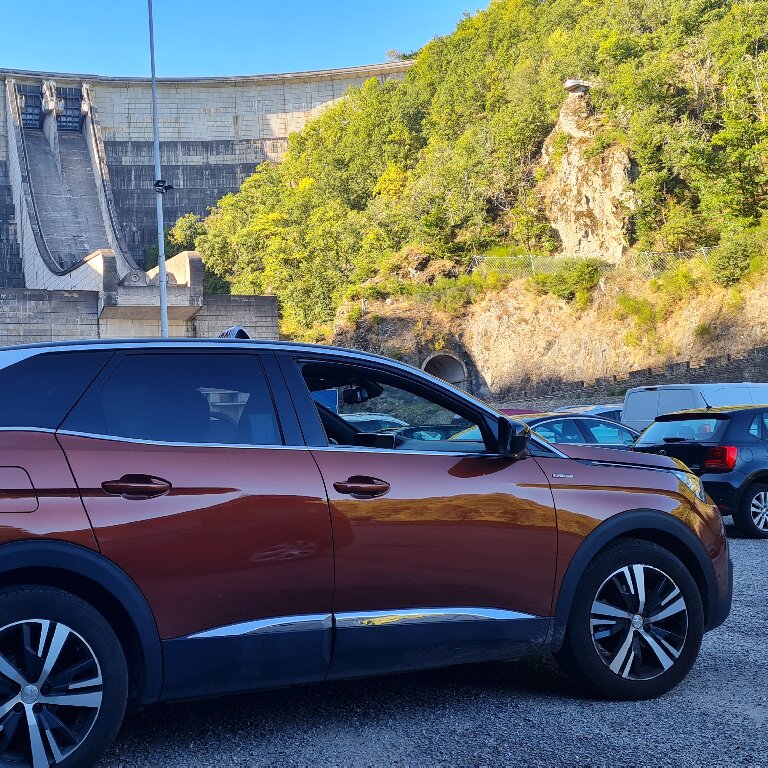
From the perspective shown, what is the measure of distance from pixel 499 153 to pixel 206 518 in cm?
5829

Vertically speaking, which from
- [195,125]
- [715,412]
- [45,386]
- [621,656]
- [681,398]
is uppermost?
[195,125]

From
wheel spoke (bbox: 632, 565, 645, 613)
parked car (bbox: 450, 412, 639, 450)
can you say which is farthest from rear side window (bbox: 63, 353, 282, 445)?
parked car (bbox: 450, 412, 639, 450)

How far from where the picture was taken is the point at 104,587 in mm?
3531

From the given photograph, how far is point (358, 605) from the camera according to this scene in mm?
3957

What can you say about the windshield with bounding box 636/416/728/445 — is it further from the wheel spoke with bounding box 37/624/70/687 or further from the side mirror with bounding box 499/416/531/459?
the wheel spoke with bounding box 37/624/70/687

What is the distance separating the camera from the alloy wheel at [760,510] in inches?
417

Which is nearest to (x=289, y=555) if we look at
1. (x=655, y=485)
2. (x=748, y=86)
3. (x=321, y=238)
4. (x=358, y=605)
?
(x=358, y=605)

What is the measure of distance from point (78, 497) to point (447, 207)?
184ft

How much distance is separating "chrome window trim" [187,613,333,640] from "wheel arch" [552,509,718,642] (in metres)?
1.21

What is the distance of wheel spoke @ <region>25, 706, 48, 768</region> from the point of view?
3377mm

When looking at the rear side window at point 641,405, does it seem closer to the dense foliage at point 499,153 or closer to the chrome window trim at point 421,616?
the chrome window trim at point 421,616

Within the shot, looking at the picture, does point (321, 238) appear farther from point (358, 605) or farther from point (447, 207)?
point (358, 605)

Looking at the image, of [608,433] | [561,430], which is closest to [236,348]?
[561,430]

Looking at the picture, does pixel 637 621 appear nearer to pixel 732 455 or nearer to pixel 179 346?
pixel 179 346
